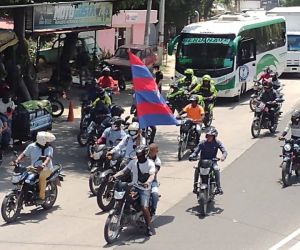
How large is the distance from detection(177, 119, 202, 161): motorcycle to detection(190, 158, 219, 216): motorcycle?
13.7ft

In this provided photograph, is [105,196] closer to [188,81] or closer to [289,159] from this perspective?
[289,159]

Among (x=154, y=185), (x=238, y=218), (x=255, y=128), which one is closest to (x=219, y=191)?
(x=238, y=218)

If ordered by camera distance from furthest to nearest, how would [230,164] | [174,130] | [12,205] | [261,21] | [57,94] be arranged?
[261,21]
[57,94]
[174,130]
[230,164]
[12,205]

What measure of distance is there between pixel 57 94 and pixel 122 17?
16.6 meters

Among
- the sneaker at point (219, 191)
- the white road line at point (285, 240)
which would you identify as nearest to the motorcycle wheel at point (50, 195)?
the sneaker at point (219, 191)

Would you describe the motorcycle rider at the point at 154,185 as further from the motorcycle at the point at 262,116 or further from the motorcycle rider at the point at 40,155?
the motorcycle at the point at 262,116

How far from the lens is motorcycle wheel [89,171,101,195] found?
13.5 m

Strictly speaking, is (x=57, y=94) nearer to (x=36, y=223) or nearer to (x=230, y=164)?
(x=230, y=164)

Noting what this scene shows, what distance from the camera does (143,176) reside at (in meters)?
11.3

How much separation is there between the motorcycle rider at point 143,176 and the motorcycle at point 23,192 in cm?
169

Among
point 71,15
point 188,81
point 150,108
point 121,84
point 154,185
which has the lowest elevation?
point 121,84

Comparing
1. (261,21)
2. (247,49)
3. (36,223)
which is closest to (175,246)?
(36,223)

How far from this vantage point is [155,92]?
42.1ft

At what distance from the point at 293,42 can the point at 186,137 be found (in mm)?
20654
